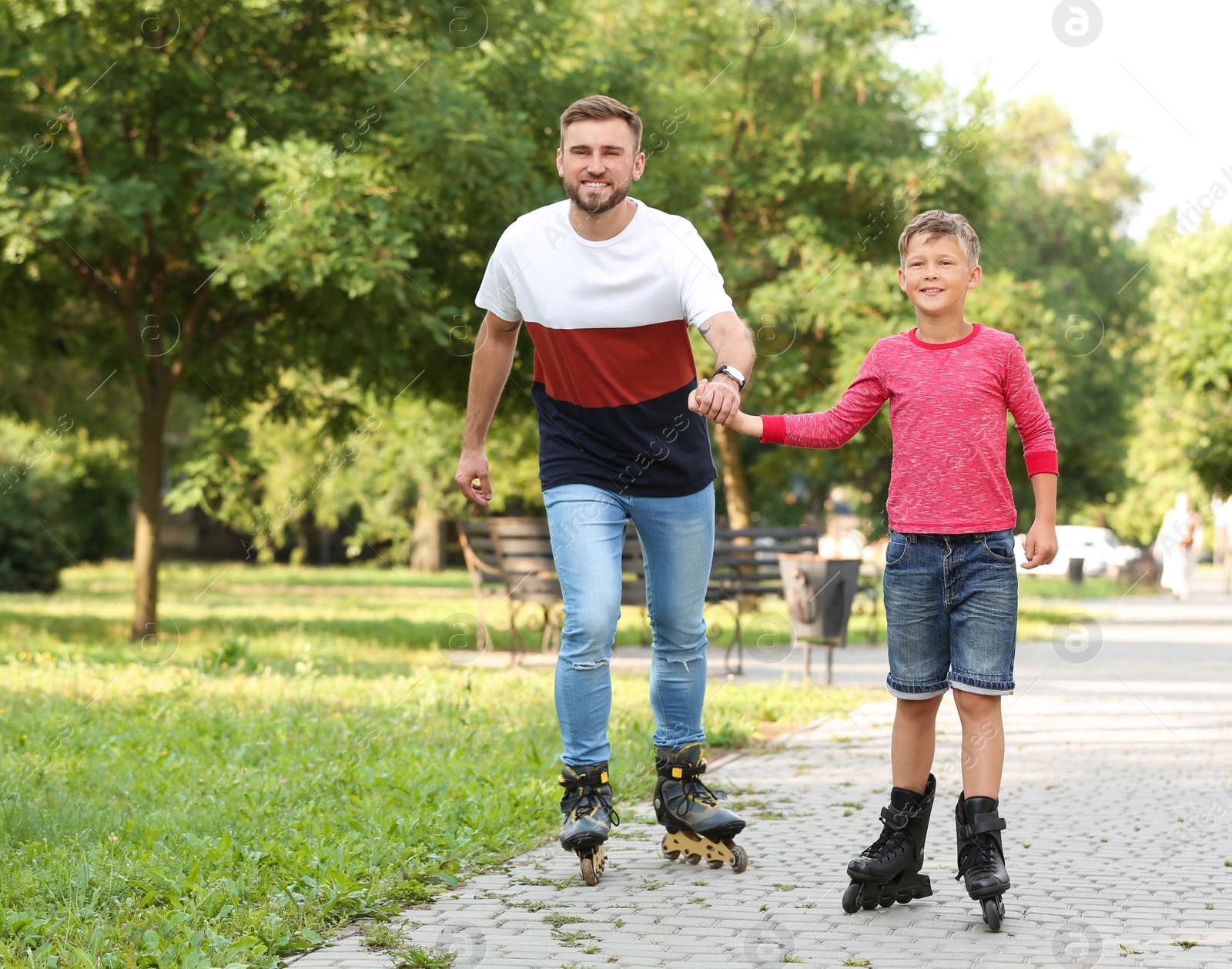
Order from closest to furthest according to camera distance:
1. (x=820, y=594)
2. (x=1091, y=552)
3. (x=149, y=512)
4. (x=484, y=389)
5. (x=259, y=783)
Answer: (x=484, y=389) < (x=259, y=783) < (x=820, y=594) < (x=149, y=512) < (x=1091, y=552)

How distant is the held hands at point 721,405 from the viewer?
12.1ft

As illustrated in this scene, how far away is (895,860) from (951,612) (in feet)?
2.31

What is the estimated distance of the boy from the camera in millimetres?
3814

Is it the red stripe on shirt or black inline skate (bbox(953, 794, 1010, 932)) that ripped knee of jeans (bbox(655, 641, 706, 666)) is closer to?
the red stripe on shirt

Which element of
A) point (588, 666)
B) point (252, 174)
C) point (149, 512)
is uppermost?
point (252, 174)

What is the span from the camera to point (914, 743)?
3.97m

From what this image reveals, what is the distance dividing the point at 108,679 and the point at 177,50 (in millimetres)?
5184

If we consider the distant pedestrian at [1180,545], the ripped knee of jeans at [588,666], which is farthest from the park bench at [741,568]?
the distant pedestrian at [1180,545]

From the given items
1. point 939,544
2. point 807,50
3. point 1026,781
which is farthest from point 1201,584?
point 939,544

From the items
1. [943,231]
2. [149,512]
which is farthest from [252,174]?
[943,231]

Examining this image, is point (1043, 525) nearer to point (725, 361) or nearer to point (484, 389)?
point (725, 361)

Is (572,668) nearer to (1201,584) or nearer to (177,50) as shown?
(177,50)

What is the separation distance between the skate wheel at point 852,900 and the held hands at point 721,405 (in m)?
1.29

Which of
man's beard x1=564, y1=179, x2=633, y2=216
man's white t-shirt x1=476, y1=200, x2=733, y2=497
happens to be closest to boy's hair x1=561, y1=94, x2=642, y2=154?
man's beard x1=564, y1=179, x2=633, y2=216
